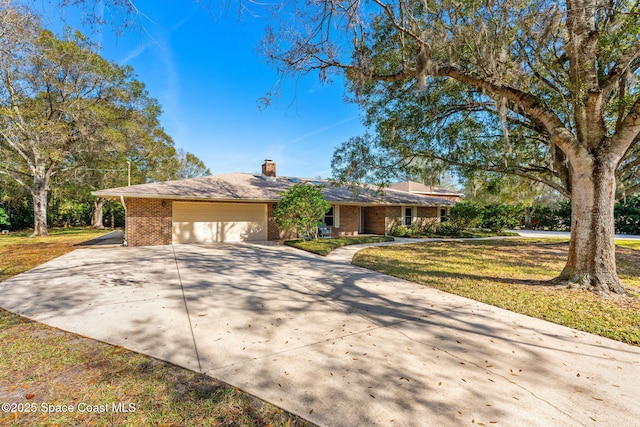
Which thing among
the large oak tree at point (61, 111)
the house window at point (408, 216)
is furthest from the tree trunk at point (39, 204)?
the house window at point (408, 216)

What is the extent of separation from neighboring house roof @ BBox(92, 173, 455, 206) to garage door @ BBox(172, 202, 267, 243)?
2.64 ft

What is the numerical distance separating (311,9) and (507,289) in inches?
260

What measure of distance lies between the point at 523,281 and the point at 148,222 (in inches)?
523

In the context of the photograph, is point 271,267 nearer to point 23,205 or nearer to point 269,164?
point 269,164

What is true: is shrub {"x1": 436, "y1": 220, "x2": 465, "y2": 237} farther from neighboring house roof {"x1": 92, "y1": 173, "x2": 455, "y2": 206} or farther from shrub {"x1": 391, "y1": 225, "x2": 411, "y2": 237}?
shrub {"x1": 391, "y1": 225, "x2": 411, "y2": 237}

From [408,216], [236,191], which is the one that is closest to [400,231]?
[408,216]

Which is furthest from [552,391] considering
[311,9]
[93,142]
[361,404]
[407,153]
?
[93,142]

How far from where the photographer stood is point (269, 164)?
58.5ft

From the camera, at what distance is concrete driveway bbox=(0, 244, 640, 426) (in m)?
2.29

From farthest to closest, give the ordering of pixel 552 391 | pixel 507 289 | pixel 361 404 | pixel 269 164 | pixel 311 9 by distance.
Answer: pixel 269 164 → pixel 507 289 → pixel 311 9 → pixel 552 391 → pixel 361 404

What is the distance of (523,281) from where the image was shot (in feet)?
21.1

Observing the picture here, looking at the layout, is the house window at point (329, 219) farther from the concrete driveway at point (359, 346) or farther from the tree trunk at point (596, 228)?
the tree trunk at point (596, 228)

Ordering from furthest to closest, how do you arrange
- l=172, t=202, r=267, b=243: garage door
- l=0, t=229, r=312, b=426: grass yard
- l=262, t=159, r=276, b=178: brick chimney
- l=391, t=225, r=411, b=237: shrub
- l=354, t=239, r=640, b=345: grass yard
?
1. l=262, t=159, r=276, b=178: brick chimney
2. l=391, t=225, r=411, b=237: shrub
3. l=172, t=202, r=267, b=243: garage door
4. l=354, t=239, r=640, b=345: grass yard
5. l=0, t=229, r=312, b=426: grass yard

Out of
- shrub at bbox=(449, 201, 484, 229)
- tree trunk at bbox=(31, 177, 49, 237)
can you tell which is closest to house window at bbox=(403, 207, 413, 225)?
shrub at bbox=(449, 201, 484, 229)
